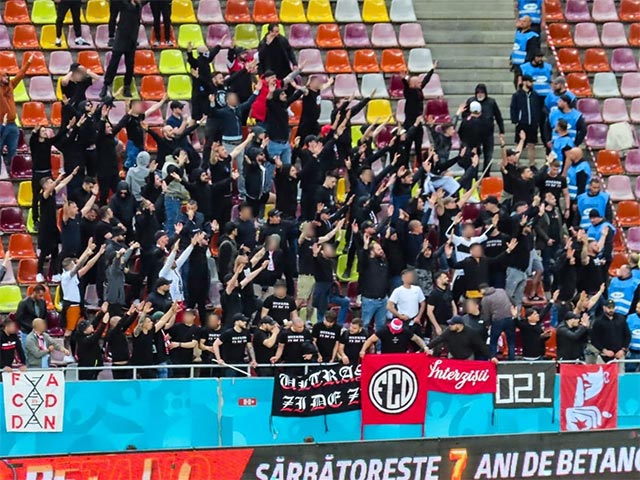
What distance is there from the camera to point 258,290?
27938 millimetres

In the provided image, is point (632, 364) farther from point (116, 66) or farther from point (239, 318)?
point (116, 66)

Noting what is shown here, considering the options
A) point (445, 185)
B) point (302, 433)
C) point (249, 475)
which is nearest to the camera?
point (249, 475)

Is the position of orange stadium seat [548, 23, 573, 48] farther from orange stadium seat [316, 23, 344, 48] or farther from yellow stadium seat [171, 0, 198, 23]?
yellow stadium seat [171, 0, 198, 23]

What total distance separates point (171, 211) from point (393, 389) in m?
5.22

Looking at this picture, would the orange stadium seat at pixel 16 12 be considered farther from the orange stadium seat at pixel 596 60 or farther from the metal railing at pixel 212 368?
the orange stadium seat at pixel 596 60

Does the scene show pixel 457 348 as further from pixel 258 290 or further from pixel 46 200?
pixel 46 200

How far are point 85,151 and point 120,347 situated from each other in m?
4.38

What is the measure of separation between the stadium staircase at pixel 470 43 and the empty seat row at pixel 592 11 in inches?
31.0

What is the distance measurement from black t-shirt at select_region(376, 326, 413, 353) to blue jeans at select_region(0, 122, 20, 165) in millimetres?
6867

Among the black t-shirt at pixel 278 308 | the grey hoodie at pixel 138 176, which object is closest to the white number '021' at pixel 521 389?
the black t-shirt at pixel 278 308

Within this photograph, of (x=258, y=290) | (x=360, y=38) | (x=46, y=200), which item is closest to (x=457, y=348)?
(x=258, y=290)

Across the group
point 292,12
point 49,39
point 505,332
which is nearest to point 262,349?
point 505,332

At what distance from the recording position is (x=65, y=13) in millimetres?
31484

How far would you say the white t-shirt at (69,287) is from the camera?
26.7 meters
